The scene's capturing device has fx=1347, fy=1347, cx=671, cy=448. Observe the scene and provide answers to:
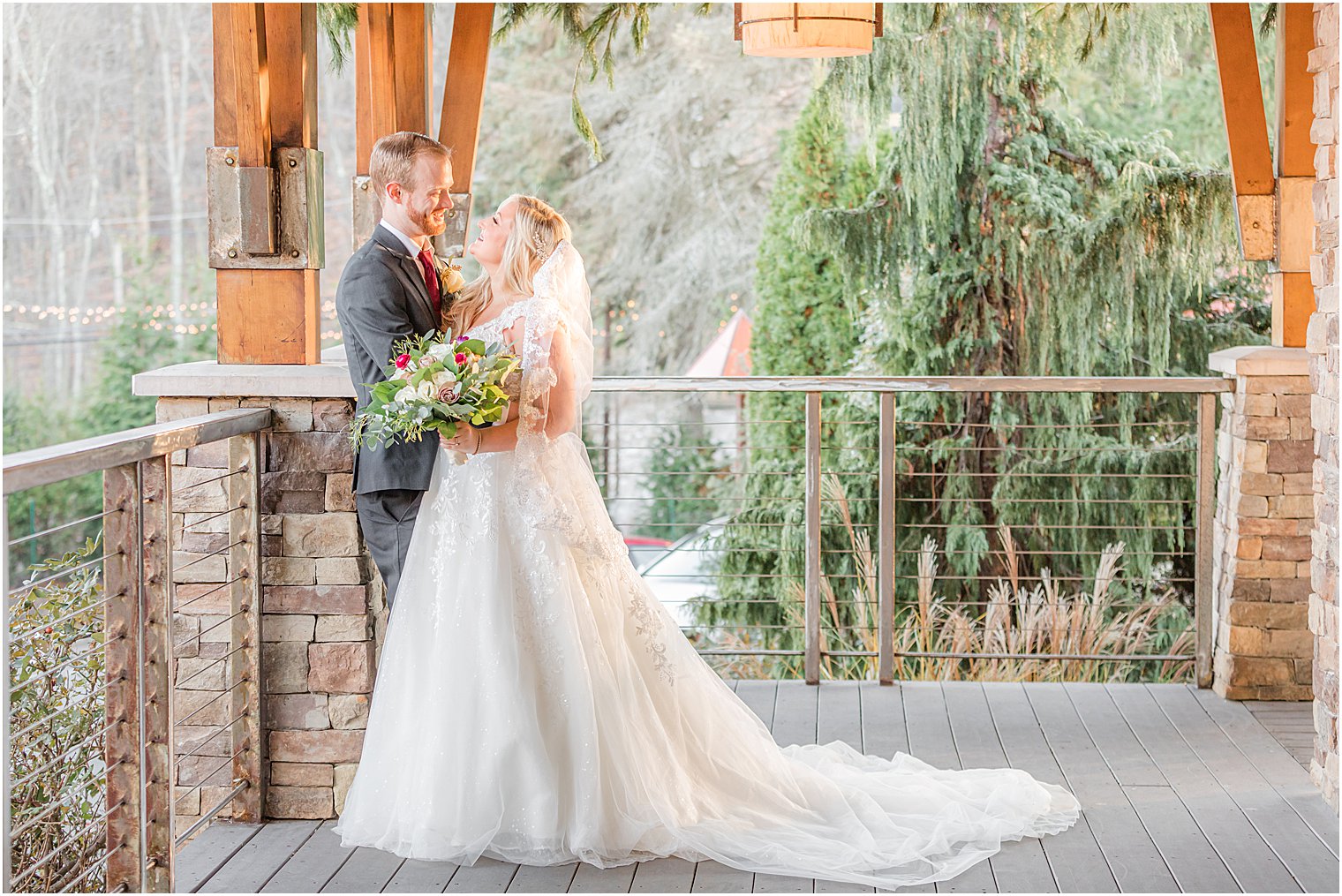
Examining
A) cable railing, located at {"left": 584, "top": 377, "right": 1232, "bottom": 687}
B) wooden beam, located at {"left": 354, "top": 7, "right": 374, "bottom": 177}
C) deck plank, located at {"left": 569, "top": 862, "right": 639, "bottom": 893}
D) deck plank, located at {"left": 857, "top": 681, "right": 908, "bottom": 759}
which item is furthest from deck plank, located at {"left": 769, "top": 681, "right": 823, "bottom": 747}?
wooden beam, located at {"left": 354, "top": 7, "right": 374, "bottom": 177}

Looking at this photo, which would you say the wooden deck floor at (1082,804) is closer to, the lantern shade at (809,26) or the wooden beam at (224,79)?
the wooden beam at (224,79)

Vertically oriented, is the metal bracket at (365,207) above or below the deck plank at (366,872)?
above

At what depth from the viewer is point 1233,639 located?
4.95m

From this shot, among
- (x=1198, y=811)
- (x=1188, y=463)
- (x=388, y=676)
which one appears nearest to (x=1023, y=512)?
(x=1188, y=463)

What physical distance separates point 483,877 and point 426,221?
1.65m

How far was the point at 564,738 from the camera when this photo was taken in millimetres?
3330

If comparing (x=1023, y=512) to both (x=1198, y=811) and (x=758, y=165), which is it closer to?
(x=1198, y=811)

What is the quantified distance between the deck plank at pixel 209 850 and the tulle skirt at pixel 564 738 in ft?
1.02

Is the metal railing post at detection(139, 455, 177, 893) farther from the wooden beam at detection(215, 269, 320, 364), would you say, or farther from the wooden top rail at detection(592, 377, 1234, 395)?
the wooden top rail at detection(592, 377, 1234, 395)

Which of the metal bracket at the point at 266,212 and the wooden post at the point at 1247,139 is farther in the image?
the wooden post at the point at 1247,139

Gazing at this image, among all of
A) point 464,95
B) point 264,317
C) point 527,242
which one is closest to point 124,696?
point 264,317

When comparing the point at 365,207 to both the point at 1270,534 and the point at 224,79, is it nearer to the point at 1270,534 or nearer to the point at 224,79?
the point at 224,79

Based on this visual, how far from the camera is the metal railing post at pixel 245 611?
3625 millimetres

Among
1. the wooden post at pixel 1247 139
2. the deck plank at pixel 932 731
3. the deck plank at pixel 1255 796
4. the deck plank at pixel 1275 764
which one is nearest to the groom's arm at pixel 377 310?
the deck plank at pixel 932 731
